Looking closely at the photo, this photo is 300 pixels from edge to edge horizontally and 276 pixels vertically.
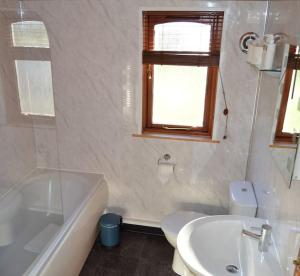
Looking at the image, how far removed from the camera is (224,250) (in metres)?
1.58

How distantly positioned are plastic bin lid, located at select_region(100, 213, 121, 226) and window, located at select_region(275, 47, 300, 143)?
168cm

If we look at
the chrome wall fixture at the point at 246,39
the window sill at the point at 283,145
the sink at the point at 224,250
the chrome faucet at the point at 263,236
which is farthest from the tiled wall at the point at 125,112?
the chrome faucet at the point at 263,236

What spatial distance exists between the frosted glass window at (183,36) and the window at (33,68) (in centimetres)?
99

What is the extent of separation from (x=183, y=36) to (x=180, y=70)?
0.28 metres

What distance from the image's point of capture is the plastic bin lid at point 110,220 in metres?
2.65

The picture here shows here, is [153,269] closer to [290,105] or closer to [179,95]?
[179,95]

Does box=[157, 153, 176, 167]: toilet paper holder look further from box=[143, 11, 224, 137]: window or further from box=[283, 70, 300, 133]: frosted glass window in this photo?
box=[283, 70, 300, 133]: frosted glass window

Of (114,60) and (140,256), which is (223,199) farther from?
(114,60)

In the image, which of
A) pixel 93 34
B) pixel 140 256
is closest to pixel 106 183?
pixel 140 256

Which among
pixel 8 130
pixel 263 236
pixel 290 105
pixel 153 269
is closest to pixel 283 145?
pixel 290 105

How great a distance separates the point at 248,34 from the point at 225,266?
1669 millimetres

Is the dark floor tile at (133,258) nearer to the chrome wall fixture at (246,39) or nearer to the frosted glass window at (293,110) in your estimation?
the frosted glass window at (293,110)

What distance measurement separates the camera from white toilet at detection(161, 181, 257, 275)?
6.81 ft

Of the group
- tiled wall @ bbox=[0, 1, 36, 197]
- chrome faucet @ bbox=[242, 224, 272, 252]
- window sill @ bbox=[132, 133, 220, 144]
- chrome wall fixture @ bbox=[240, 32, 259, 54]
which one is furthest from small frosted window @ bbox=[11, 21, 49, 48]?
chrome faucet @ bbox=[242, 224, 272, 252]
